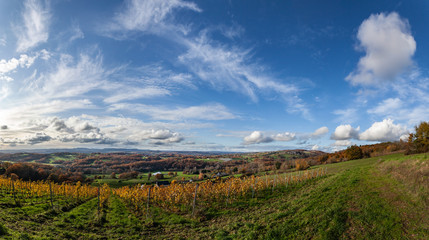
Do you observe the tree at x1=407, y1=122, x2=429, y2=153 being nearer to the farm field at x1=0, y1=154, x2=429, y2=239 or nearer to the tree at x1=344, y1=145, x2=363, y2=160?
the tree at x1=344, y1=145, x2=363, y2=160

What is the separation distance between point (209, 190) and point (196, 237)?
8.43 meters

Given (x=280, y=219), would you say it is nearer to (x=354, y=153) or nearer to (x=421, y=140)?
(x=421, y=140)

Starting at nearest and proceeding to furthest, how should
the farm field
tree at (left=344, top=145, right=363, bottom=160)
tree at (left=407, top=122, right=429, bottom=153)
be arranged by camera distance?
1. the farm field
2. tree at (left=407, top=122, right=429, bottom=153)
3. tree at (left=344, top=145, right=363, bottom=160)

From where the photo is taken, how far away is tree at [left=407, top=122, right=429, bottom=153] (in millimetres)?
42847

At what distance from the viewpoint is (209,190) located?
19.4 metres

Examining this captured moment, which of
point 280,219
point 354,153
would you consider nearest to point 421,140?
point 354,153

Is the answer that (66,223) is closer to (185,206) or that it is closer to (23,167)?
(185,206)

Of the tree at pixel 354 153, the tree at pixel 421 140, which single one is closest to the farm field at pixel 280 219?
the tree at pixel 421 140

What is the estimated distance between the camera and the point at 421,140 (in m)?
47.1

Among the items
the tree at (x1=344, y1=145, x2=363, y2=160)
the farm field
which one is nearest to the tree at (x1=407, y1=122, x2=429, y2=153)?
the tree at (x1=344, y1=145, x2=363, y2=160)

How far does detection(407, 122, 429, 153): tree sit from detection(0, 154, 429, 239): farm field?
38402 mm

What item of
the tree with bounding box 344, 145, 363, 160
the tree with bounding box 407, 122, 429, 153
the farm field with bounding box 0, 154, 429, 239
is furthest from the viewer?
the tree with bounding box 344, 145, 363, 160

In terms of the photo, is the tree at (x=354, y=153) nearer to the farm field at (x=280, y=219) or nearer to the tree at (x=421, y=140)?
the tree at (x=421, y=140)

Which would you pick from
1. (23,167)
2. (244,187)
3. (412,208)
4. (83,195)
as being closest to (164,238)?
(244,187)
